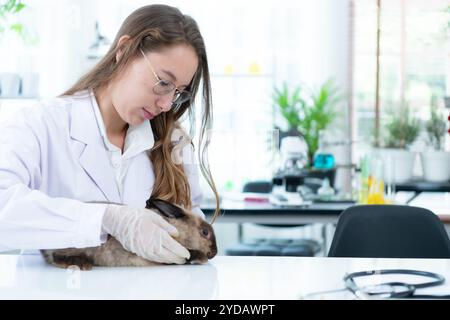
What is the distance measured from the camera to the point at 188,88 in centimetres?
185

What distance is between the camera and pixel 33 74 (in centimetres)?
591

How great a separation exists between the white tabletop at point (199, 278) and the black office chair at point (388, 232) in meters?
0.58

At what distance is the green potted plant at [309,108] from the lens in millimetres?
5824

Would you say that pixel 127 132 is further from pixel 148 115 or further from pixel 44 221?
pixel 44 221

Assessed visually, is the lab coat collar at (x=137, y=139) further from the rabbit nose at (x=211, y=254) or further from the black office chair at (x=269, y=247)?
the black office chair at (x=269, y=247)

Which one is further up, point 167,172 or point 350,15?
point 350,15

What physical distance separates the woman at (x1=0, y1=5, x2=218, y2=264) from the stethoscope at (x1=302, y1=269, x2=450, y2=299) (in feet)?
1.23

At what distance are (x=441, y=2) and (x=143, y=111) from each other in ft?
18.8

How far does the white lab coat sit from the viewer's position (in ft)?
4.66

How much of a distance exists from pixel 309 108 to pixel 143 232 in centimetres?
468

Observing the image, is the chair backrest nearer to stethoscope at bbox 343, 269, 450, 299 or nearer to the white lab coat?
the white lab coat

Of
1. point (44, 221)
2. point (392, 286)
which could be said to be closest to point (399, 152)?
point (392, 286)
